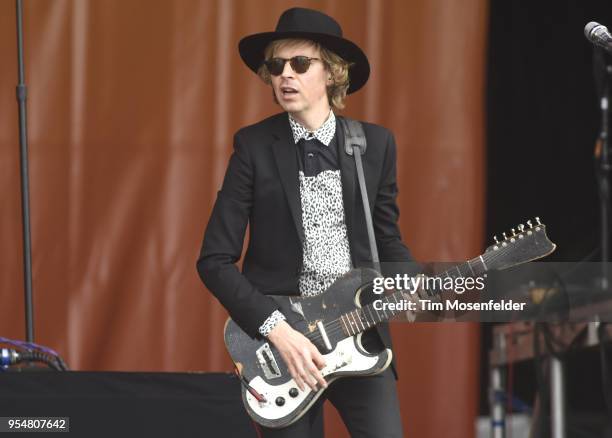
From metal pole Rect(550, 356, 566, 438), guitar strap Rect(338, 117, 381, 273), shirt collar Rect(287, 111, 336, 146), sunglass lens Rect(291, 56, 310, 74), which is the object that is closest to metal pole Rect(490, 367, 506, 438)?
metal pole Rect(550, 356, 566, 438)

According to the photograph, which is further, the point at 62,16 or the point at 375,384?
the point at 62,16

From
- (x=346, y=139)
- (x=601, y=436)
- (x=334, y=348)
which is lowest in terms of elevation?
(x=601, y=436)

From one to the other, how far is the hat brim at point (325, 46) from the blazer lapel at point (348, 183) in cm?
28

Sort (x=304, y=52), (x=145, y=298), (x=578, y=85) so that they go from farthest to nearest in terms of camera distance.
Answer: (x=578, y=85) < (x=145, y=298) < (x=304, y=52)

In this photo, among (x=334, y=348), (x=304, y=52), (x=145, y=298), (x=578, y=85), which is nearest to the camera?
(x=334, y=348)

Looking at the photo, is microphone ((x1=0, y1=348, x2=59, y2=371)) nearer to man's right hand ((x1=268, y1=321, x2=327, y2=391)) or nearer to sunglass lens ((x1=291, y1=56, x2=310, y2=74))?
man's right hand ((x1=268, y1=321, x2=327, y2=391))

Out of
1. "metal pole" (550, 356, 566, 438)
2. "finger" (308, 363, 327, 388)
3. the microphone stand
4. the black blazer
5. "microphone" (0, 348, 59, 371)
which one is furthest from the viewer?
"metal pole" (550, 356, 566, 438)

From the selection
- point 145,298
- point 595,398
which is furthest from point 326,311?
point 595,398

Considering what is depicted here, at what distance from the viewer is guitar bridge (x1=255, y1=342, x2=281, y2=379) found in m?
2.98

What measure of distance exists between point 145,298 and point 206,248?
1.93 meters

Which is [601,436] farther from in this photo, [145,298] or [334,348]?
[334,348]

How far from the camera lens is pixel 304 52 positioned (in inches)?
124

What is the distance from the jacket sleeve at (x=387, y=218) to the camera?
10.3 ft

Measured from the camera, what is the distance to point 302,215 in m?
3.04
